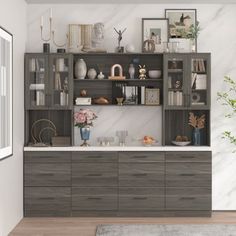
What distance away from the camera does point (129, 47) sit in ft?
23.7

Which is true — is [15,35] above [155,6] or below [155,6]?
below

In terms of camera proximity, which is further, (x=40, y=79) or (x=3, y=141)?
(x=40, y=79)

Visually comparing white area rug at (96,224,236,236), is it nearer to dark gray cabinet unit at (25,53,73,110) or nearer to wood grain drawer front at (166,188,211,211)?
wood grain drawer front at (166,188,211,211)

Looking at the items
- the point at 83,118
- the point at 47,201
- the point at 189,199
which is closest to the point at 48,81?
the point at 83,118

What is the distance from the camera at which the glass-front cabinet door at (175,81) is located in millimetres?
7105

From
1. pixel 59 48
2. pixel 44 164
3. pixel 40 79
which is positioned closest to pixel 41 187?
pixel 44 164

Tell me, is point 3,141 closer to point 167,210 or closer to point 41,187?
point 41,187

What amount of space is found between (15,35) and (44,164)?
1.63m

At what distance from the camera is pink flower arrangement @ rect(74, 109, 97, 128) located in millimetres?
7121

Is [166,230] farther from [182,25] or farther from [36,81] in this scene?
[182,25]

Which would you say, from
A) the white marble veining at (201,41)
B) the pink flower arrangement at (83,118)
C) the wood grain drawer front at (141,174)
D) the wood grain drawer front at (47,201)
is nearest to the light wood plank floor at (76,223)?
the wood grain drawer front at (47,201)

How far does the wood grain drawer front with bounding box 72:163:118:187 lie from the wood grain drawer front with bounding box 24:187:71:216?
20cm

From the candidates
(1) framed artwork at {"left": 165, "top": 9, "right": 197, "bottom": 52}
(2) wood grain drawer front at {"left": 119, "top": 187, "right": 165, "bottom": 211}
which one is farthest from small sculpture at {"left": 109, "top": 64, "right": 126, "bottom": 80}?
(2) wood grain drawer front at {"left": 119, "top": 187, "right": 165, "bottom": 211}

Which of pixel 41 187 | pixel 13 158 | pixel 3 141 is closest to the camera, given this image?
pixel 3 141
